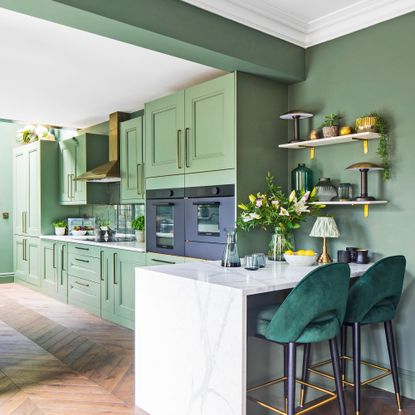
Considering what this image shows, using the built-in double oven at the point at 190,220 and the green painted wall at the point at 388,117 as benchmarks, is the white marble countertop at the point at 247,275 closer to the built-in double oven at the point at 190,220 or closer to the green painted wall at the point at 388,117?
the green painted wall at the point at 388,117

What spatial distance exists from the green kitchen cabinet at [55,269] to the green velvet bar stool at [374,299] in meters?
3.95

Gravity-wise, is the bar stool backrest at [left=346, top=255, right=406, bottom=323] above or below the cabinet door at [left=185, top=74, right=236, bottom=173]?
below

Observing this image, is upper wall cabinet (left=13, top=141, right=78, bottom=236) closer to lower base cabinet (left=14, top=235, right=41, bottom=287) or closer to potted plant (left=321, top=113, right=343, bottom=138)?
lower base cabinet (left=14, top=235, right=41, bottom=287)

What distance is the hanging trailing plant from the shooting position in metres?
2.89

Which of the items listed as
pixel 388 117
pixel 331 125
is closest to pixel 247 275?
pixel 331 125

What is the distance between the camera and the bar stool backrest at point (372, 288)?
2463mm

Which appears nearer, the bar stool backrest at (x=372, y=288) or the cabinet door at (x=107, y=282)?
the bar stool backrest at (x=372, y=288)

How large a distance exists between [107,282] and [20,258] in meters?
2.85

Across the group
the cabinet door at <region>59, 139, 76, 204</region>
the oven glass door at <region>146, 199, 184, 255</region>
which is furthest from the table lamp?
the cabinet door at <region>59, 139, 76, 204</region>

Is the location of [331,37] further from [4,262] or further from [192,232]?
[4,262]

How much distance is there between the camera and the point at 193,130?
3.58 metres

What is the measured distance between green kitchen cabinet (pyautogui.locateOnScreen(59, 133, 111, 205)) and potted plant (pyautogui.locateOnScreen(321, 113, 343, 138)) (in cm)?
346

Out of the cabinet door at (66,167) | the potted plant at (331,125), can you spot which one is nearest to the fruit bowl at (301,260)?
the potted plant at (331,125)

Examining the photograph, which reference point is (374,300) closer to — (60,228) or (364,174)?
(364,174)
